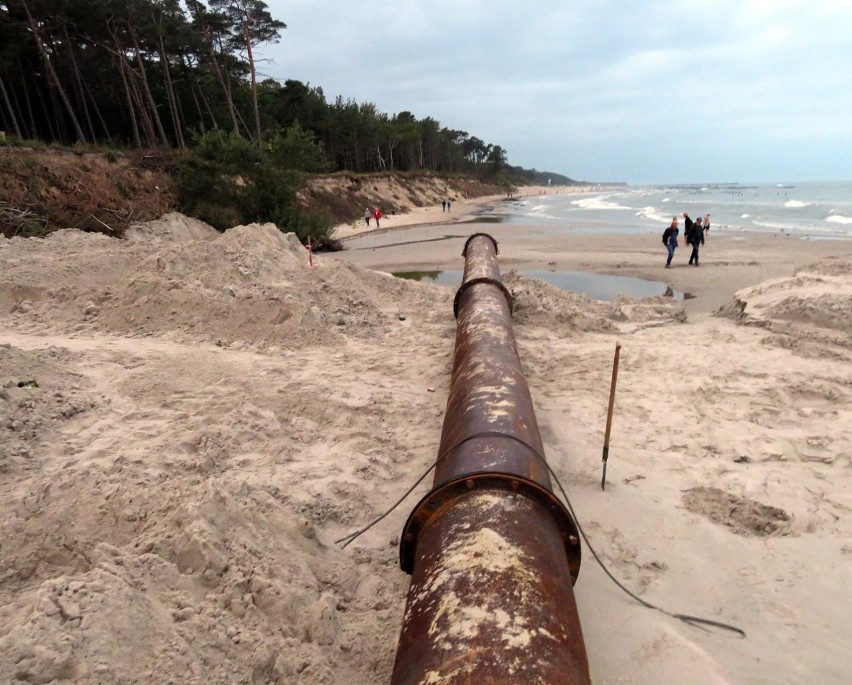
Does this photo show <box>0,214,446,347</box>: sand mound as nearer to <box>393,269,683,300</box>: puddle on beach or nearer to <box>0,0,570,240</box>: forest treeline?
<box>393,269,683,300</box>: puddle on beach

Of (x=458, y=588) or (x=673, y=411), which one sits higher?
(x=458, y=588)

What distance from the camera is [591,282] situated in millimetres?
13820

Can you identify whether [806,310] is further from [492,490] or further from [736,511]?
[492,490]

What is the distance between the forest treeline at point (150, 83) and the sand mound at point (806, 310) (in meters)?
16.2

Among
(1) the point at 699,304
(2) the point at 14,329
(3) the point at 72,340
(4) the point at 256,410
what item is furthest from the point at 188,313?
(1) the point at 699,304

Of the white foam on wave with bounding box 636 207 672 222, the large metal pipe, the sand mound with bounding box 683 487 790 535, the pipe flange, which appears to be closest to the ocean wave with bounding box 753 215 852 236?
the white foam on wave with bounding box 636 207 672 222

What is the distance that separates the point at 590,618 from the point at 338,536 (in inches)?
71.3

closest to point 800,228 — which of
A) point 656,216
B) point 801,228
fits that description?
point 801,228

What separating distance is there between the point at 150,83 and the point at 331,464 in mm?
39650

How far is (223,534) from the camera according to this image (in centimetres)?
296

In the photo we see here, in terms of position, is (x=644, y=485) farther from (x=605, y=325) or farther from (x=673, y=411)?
(x=605, y=325)

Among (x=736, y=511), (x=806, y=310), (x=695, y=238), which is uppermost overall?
(x=695, y=238)

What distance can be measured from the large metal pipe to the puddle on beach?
9626mm

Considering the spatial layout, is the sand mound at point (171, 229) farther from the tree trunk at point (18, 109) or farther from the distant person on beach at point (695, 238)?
the tree trunk at point (18, 109)
